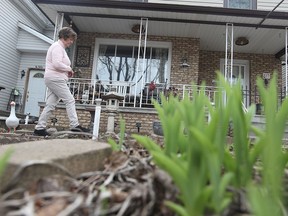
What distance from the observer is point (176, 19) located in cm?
968

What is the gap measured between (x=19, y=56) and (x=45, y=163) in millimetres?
14722

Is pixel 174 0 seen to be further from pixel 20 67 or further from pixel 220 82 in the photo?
pixel 220 82

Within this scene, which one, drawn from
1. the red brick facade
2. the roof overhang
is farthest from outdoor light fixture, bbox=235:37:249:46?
the red brick facade

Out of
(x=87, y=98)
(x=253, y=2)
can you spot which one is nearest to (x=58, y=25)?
(x=87, y=98)

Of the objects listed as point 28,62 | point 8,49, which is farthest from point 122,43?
point 8,49

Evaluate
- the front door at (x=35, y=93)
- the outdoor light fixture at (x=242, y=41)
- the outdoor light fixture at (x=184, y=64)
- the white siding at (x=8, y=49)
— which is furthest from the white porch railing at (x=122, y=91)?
the white siding at (x=8, y=49)

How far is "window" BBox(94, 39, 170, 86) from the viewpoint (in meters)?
11.0

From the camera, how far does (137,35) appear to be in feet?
36.9

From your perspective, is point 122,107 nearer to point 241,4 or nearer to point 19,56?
point 241,4

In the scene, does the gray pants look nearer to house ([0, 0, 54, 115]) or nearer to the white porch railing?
the white porch railing

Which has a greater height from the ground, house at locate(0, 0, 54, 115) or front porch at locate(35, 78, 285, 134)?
house at locate(0, 0, 54, 115)

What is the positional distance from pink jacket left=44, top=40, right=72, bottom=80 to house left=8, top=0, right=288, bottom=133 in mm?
4048

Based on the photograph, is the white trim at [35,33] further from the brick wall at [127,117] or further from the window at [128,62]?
the brick wall at [127,117]

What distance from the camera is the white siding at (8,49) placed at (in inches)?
513
